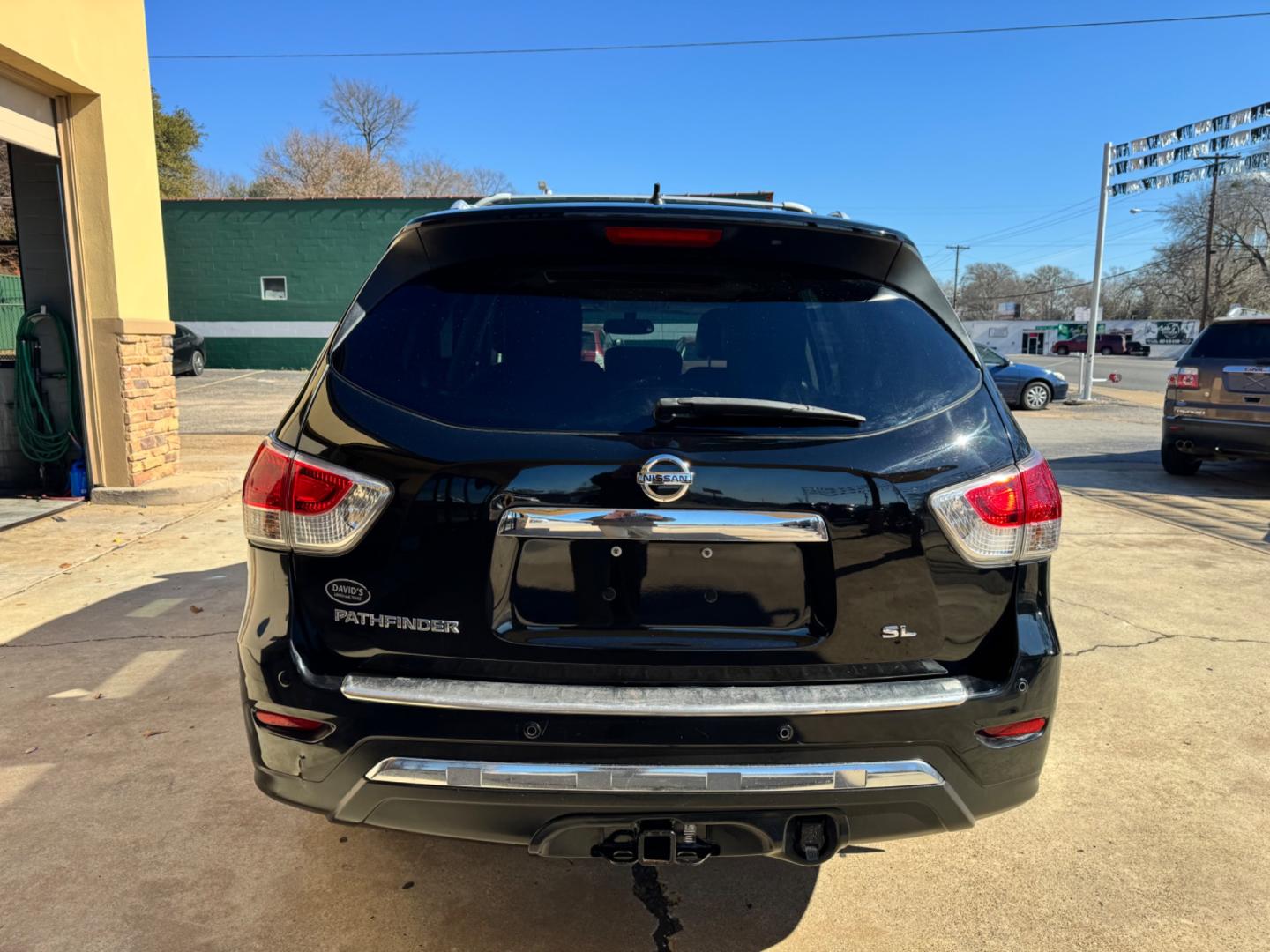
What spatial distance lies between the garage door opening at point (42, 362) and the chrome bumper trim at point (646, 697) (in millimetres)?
7067

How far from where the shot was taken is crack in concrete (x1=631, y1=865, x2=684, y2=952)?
2.34m

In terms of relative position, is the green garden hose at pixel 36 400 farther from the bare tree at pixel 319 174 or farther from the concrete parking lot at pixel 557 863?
the bare tree at pixel 319 174

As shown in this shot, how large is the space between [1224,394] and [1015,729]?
857 cm

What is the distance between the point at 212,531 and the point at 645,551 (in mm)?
5963

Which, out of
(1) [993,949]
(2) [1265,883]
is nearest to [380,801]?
(1) [993,949]

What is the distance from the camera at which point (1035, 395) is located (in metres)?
18.3

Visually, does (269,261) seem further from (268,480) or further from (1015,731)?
(1015,731)

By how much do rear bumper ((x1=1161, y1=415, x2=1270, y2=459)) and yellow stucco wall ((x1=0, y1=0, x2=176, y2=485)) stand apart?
10424 millimetres

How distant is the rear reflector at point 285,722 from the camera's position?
192 centimetres

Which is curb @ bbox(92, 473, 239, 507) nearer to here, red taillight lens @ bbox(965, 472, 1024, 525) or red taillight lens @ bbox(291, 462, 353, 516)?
red taillight lens @ bbox(291, 462, 353, 516)

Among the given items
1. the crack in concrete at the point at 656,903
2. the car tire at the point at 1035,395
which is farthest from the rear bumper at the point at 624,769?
the car tire at the point at 1035,395

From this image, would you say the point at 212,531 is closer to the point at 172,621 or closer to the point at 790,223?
the point at 172,621

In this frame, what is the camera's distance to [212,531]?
6770mm

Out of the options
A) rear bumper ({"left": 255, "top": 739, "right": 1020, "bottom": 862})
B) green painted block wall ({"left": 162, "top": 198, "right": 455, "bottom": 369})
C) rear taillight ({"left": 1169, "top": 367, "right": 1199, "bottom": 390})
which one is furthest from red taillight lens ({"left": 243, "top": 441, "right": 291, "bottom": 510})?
green painted block wall ({"left": 162, "top": 198, "right": 455, "bottom": 369})
